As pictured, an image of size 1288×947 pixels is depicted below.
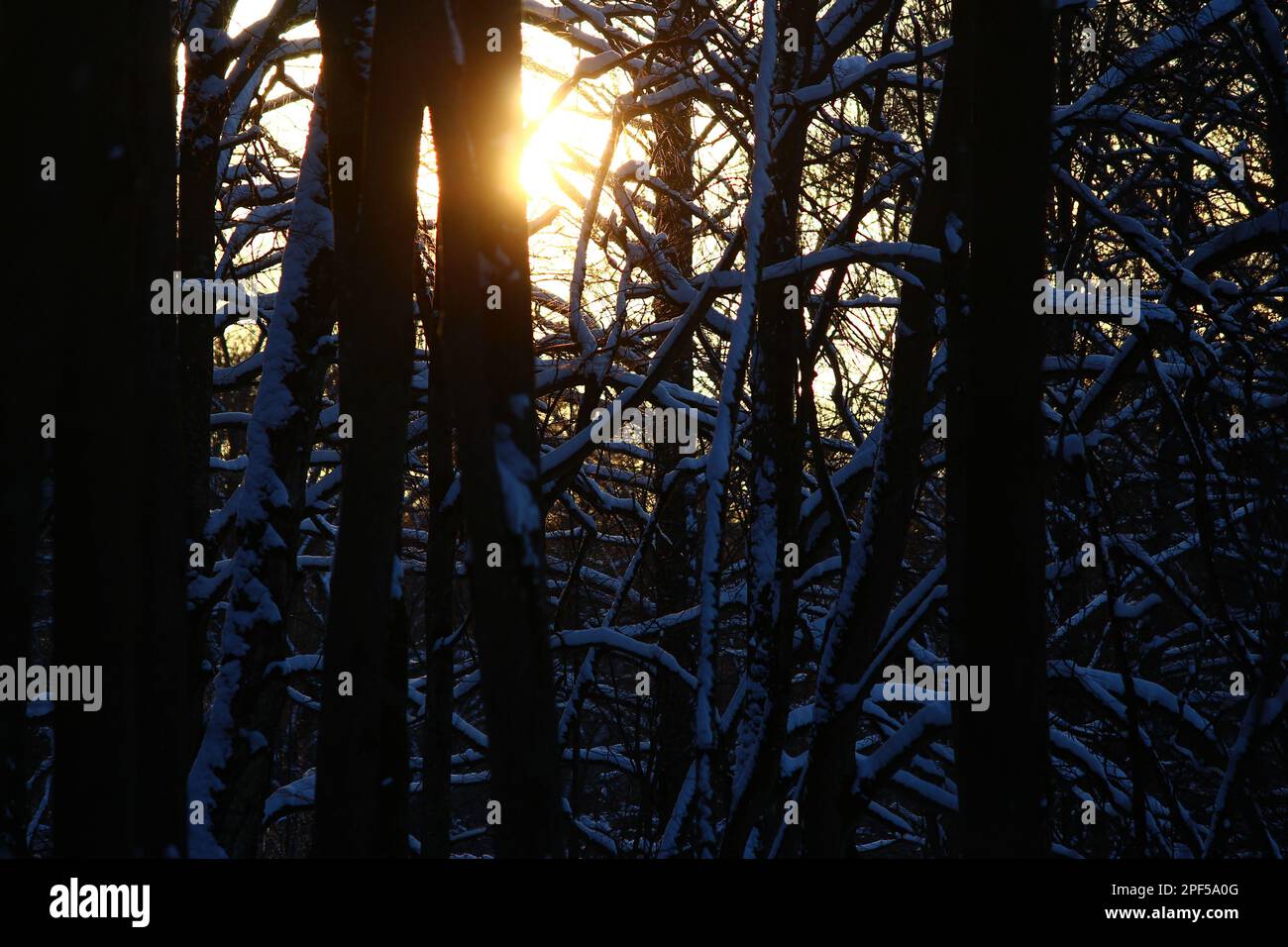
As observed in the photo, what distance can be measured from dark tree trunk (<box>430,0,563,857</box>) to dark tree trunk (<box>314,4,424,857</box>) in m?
0.52

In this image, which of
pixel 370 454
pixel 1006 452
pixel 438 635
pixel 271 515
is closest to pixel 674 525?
pixel 438 635

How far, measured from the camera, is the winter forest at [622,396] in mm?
3637

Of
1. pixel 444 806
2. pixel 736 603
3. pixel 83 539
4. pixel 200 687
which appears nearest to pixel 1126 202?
pixel 736 603

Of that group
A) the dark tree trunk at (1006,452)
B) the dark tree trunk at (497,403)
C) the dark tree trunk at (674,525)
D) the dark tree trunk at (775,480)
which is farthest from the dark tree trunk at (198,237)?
the dark tree trunk at (1006,452)

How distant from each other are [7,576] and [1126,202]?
9136 mm

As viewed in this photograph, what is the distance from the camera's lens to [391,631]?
4914 millimetres

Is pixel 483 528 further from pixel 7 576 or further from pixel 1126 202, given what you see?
pixel 1126 202

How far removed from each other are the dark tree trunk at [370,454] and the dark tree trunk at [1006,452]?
2032mm

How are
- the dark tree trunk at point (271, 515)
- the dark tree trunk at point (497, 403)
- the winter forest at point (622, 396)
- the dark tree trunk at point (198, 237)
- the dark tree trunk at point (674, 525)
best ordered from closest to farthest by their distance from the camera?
the dark tree trunk at point (497, 403) → the winter forest at point (622, 396) → the dark tree trunk at point (271, 515) → the dark tree trunk at point (198, 237) → the dark tree trunk at point (674, 525)

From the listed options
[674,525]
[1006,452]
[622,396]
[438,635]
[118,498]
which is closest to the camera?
[118,498]

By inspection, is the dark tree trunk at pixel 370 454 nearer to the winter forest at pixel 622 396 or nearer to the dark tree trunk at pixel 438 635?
the winter forest at pixel 622 396

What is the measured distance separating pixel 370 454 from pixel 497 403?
0.96 metres

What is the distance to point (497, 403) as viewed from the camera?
11.6 feet

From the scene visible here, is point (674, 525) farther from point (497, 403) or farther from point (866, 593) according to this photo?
point (497, 403)
